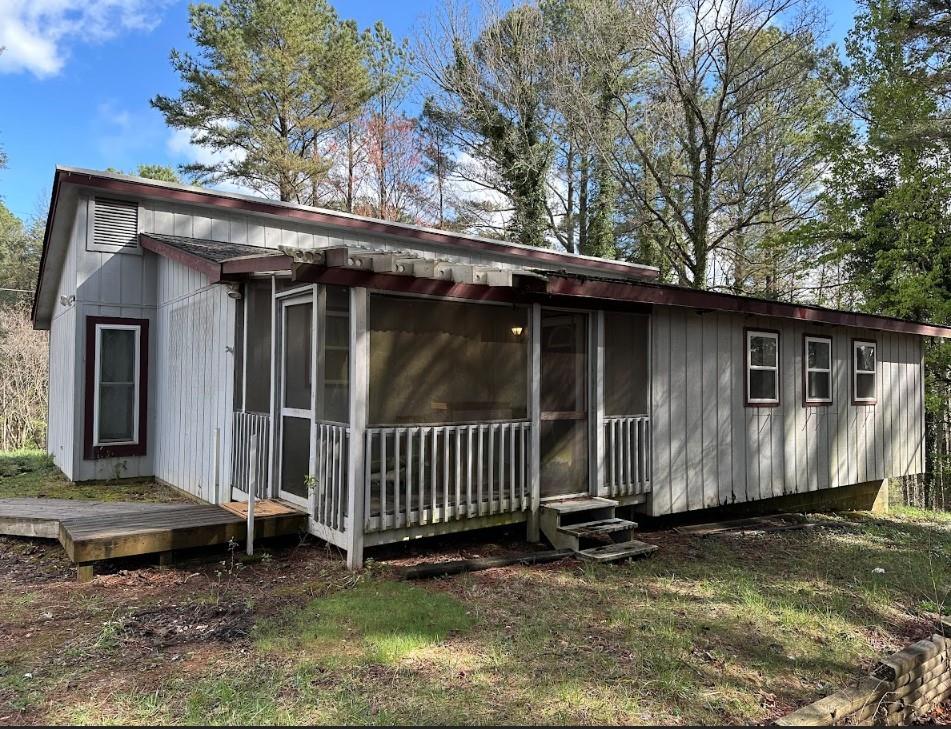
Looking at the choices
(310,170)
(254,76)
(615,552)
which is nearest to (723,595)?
(615,552)

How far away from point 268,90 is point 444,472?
51.0ft

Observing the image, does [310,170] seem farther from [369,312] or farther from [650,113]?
[369,312]

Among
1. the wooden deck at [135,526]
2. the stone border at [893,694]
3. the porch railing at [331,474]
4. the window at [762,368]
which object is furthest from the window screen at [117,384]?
the stone border at [893,694]

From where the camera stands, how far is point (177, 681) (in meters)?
3.25

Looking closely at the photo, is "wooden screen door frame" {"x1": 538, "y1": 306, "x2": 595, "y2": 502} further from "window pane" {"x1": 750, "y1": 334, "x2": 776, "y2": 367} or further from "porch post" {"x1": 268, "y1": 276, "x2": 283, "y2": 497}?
"porch post" {"x1": 268, "y1": 276, "x2": 283, "y2": 497}

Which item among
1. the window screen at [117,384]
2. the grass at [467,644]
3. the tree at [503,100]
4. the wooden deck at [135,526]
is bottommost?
the grass at [467,644]

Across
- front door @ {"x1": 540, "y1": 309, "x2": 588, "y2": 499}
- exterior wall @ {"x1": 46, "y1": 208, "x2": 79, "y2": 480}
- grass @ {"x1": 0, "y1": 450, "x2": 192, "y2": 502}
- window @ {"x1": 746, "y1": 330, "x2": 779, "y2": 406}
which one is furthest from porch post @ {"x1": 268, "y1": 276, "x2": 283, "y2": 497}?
window @ {"x1": 746, "y1": 330, "x2": 779, "y2": 406}

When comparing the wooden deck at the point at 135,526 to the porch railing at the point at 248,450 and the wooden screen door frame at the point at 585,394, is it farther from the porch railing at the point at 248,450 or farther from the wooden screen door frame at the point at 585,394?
the wooden screen door frame at the point at 585,394

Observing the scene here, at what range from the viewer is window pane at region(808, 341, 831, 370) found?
8.35 metres

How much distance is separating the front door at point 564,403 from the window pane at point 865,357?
4991 millimetres

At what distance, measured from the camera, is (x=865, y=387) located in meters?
9.19

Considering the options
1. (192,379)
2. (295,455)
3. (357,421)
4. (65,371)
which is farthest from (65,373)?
(357,421)

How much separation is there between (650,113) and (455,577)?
45.9 ft

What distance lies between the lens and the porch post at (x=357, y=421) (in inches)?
192
